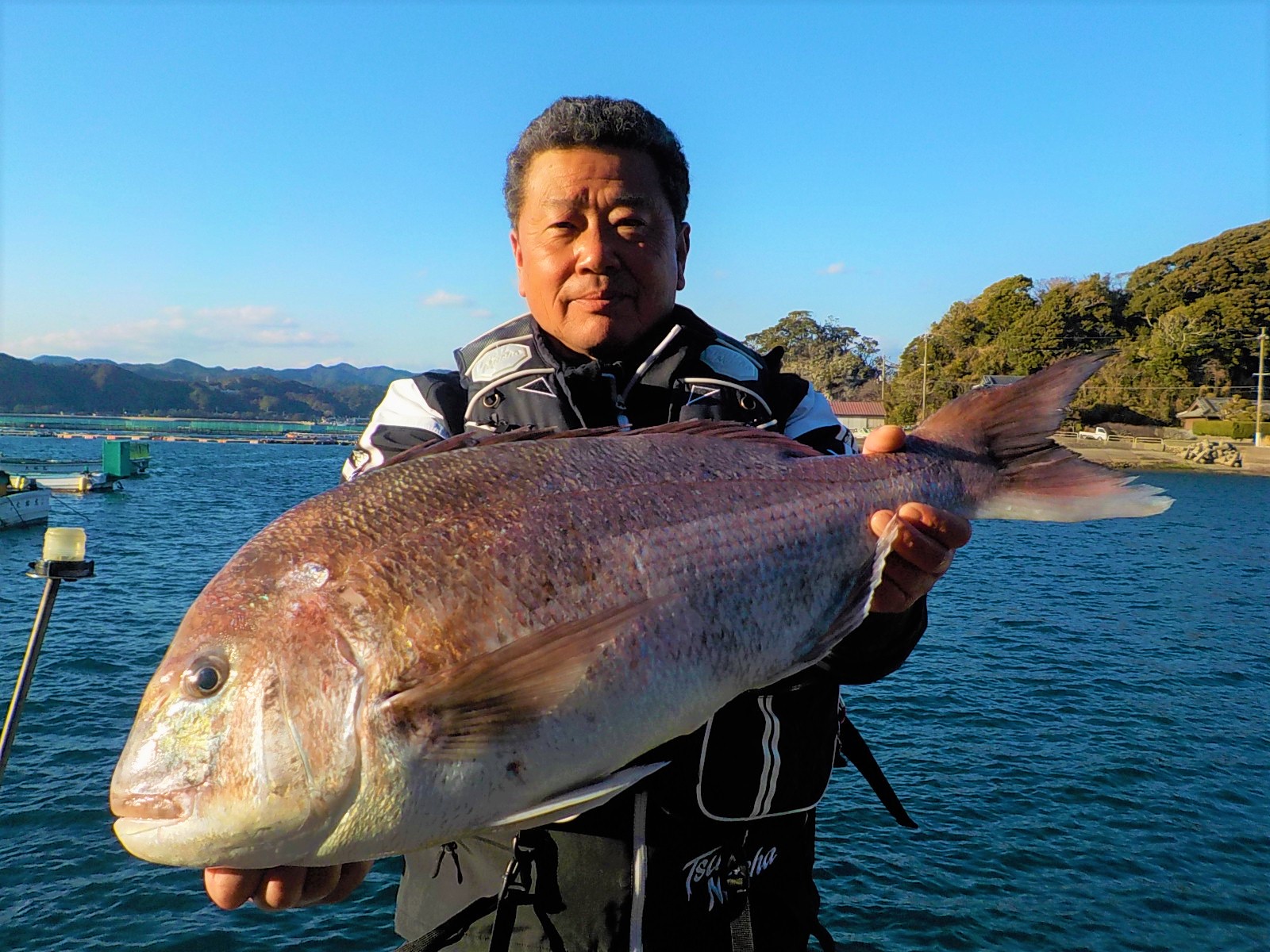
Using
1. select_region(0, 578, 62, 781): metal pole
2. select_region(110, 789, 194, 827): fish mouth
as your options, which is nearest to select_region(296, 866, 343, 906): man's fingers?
select_region(110, 789, 194, 827): fish mouth

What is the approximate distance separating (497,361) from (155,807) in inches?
70.6

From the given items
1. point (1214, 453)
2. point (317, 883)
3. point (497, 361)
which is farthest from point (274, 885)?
point (1214, 453)

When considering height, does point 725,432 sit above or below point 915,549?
above

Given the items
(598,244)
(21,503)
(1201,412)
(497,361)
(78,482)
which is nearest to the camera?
(598,244)

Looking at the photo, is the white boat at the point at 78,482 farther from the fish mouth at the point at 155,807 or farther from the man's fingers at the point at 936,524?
the man's fingers at the point at 936,524

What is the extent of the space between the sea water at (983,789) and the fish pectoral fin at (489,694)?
23.0ft

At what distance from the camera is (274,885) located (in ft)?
6.42

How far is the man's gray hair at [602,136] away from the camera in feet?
9.86

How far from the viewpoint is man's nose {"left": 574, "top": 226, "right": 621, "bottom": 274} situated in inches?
117

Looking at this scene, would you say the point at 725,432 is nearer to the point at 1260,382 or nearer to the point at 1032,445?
the point at 1032,445

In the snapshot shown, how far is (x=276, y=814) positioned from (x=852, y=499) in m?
1.80

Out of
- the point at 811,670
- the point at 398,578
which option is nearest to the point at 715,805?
the point at 811,670

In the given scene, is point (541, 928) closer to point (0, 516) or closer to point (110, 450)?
point (0, 516)

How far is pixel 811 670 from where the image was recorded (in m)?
2.83
